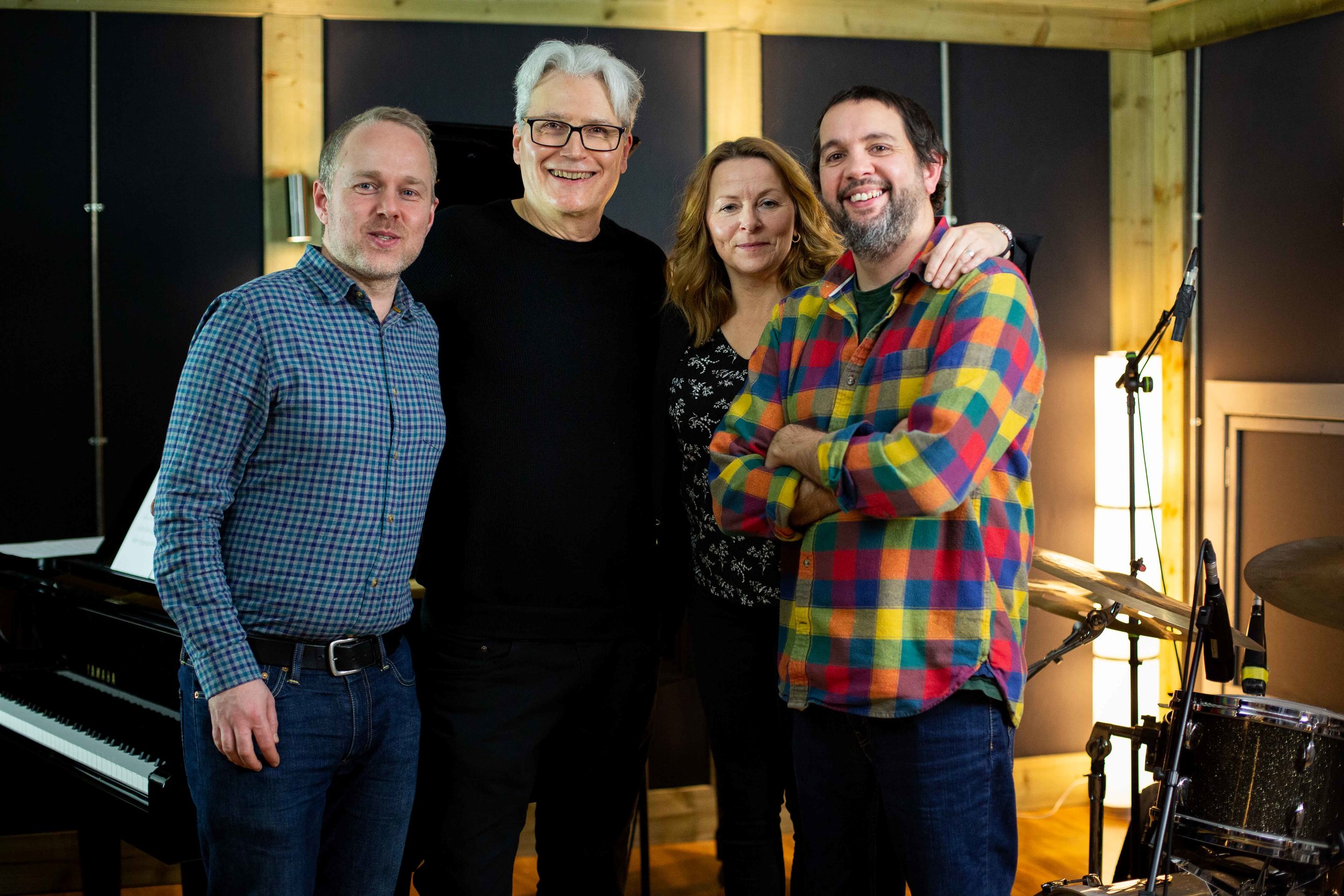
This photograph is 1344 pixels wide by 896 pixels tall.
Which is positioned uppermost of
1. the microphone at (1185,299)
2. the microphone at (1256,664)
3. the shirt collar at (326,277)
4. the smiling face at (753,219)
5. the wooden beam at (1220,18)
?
the wooden beam at (1220,18)

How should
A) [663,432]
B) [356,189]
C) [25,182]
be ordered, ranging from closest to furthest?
[356,189] → [663,432] → [25,182]

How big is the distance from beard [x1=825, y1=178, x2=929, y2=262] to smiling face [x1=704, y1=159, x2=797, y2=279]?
47cm

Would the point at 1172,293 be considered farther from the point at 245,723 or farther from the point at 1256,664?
the point at 245,723

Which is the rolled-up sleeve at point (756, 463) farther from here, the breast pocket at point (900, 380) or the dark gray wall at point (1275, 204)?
the dark gray wall at point (1275, 204)

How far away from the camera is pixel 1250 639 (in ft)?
8.04

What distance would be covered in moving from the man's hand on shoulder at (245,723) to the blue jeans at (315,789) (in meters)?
0.03

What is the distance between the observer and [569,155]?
2.08 metres

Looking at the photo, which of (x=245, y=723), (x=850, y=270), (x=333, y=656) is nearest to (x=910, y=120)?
(x=850, y=270)

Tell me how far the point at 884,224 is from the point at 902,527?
19.2 inches

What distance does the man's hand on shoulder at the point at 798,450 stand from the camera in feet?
5.33

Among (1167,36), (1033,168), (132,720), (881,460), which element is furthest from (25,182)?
(1167,36)

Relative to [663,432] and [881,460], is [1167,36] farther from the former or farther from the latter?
[881,460]

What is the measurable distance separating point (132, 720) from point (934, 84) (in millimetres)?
3287

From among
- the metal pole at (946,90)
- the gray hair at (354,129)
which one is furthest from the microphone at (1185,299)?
the gray hair at (354,129)
